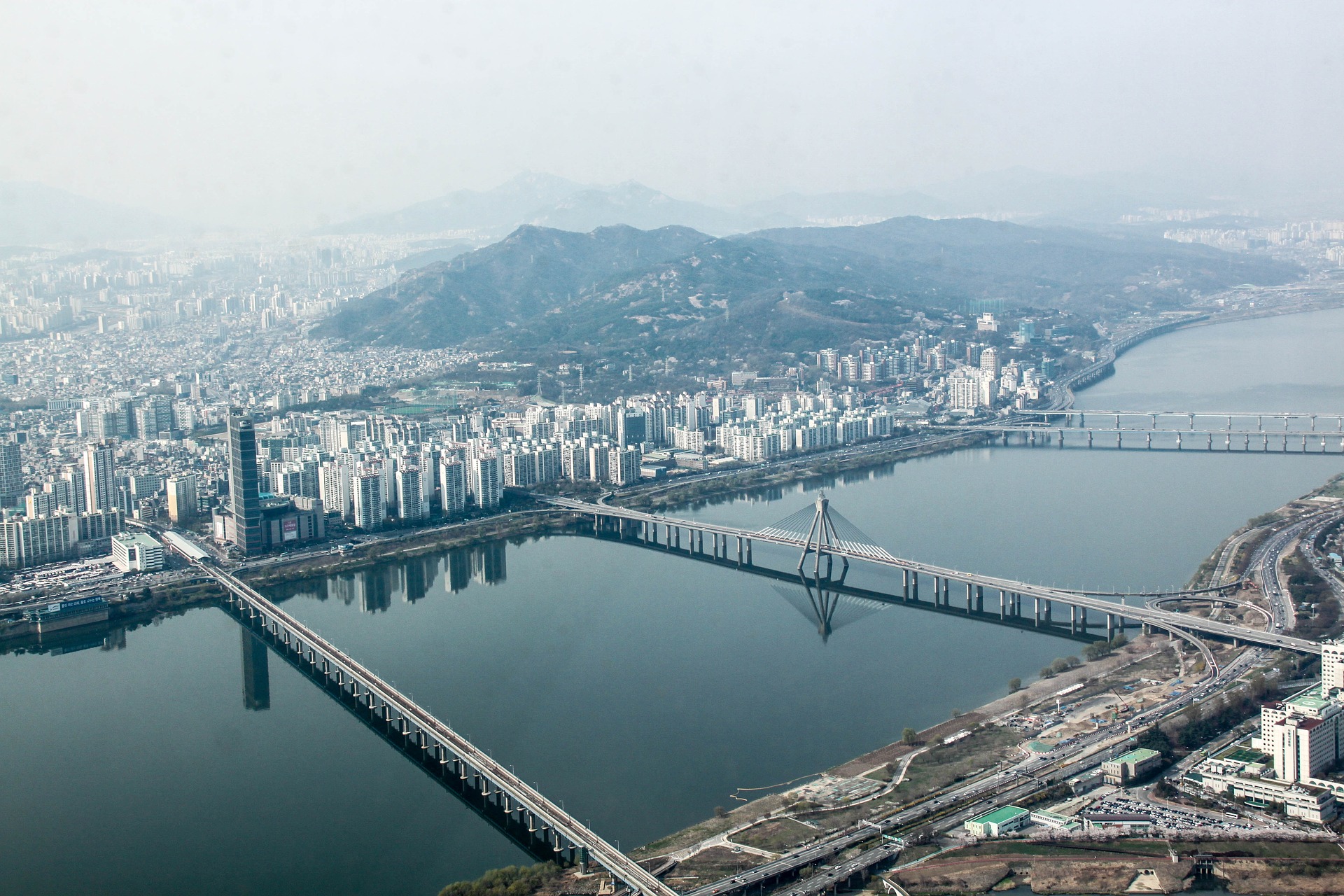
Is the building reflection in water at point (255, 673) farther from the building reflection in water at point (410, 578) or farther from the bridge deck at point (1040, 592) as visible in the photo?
the bridge deck at point (1040, 592)

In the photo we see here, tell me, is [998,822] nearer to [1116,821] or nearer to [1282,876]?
[1116,821]

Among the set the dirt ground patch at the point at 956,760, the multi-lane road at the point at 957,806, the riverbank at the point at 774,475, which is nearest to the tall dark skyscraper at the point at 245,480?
the riverbank at the point at 774,475

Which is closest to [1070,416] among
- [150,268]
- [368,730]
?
[368,730]

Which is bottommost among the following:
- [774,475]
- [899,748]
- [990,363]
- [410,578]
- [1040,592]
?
[899,748]

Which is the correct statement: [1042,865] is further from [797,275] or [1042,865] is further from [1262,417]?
[797,275]

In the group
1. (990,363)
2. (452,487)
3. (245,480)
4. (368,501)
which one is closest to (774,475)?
(452,487)

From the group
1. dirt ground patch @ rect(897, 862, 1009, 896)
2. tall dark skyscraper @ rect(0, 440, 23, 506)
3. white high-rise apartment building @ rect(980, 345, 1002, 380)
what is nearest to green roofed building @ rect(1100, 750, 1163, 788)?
dirt ground patch @ rect(897, 862, 1009, 896)
